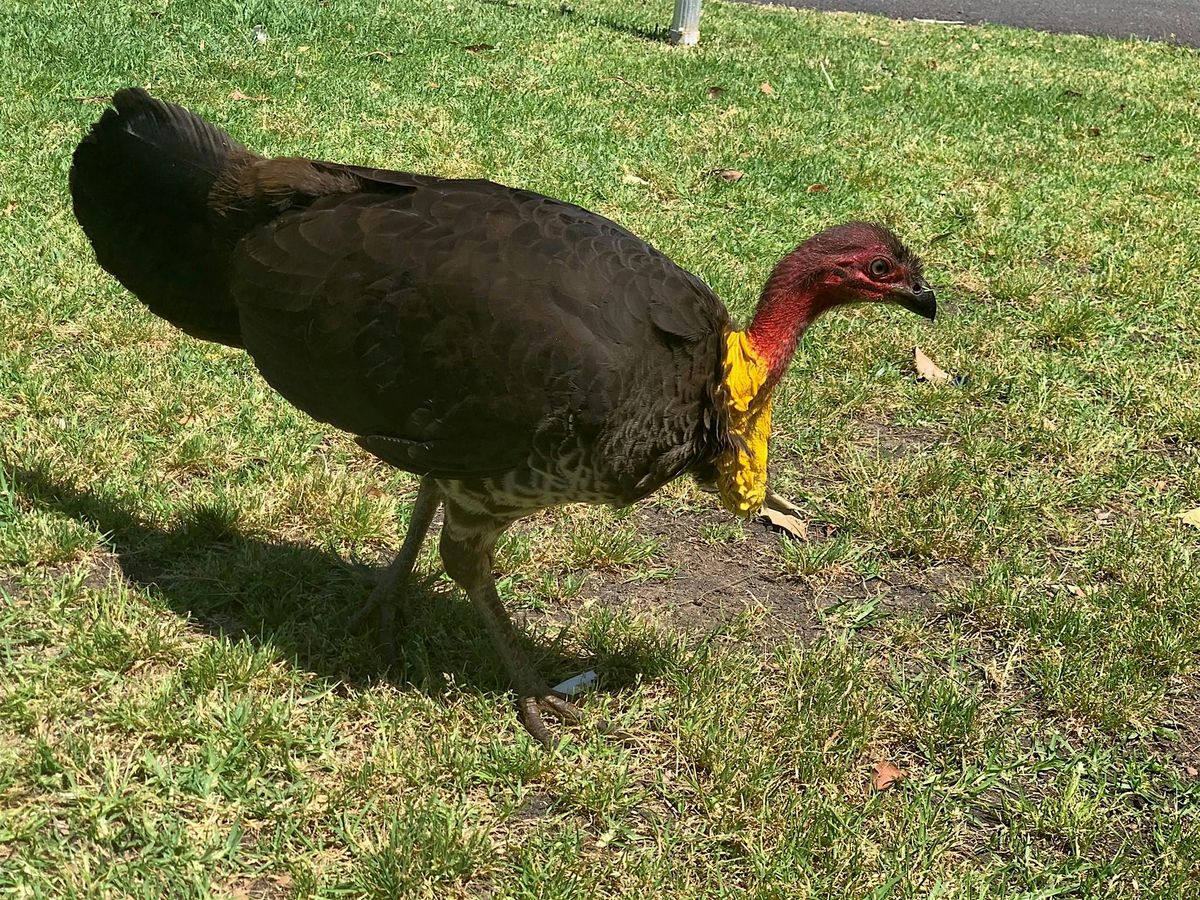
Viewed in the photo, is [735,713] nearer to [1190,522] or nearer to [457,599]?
[457,599]

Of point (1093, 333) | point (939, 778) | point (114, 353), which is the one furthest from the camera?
point (1093, 333)

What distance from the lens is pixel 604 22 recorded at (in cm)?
1079

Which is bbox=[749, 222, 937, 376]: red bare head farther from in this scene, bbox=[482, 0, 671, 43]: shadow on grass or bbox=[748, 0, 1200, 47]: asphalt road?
bbox=[748, 0, 1200, 47]: asphalt road

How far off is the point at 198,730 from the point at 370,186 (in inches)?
66.9

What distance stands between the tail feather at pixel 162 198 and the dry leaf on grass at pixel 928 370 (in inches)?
127

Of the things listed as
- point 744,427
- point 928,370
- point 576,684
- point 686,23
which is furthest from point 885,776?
point 686,23

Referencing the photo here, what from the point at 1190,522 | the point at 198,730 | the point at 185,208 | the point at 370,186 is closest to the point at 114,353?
the point at 185,208

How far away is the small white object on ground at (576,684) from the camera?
366cm

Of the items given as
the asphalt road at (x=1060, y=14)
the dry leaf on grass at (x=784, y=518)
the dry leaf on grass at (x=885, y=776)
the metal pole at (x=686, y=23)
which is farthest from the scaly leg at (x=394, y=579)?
the asphalt road at (x=1060, y=14)

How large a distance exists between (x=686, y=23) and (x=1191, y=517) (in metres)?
7.14

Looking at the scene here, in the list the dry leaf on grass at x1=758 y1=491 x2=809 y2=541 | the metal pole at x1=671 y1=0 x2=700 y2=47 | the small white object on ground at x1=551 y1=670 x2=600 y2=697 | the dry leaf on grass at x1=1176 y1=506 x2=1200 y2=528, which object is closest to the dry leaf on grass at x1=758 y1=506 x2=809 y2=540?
the dry leaf on grass at x1=758 y1=491 x2=809 y2=541

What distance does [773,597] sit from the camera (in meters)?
4.18

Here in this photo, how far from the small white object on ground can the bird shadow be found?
65 millimetres

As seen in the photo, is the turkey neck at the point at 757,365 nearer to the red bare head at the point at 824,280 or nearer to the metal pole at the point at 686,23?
the red bare head at the point at 824,280
